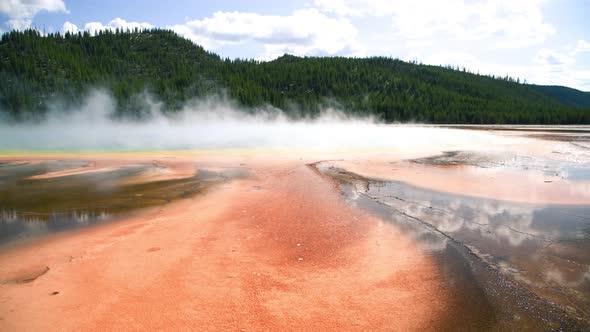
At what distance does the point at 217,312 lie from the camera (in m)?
4.75

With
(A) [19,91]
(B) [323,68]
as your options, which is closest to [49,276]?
(A) [19,91]

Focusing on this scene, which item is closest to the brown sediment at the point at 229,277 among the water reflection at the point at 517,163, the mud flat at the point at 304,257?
the mud flat at the point at 304,257

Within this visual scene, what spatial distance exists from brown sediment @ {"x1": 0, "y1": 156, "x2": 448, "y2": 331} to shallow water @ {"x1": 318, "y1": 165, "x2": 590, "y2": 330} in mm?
413

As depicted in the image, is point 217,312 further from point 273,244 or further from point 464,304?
point 464,304

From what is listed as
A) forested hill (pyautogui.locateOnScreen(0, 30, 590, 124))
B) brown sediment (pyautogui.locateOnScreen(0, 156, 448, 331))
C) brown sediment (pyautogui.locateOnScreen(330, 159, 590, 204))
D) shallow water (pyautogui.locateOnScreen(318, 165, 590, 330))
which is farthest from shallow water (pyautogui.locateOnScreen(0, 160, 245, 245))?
forested hill (pyautogui.locateOnScreen(0, 30, 590, 124))

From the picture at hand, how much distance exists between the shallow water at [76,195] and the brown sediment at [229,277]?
3.60 ft

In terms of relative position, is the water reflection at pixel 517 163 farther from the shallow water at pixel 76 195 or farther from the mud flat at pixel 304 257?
the shallow water at pixel 76 195

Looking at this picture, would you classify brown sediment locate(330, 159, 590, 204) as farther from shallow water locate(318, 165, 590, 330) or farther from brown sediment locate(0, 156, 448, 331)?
brown sediment locate(0, 156, 448, 331)

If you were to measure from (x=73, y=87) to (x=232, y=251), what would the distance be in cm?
7808

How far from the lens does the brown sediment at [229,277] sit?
461 centimetres

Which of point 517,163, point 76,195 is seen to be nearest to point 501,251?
point 76,195

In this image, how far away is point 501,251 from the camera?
256 inches

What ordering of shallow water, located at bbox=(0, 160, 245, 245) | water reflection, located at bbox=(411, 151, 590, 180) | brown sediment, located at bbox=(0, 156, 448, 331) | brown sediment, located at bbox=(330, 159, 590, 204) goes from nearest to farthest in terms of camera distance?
1. brown sediment, located at bbox=(0, 156, 448, 331)
2. shallow water, located at bbox=(0, 160, 245, 245)
3. brown sediment, located at bbox=(330, 159, 590, 204)
4. water reflection, located at bbox=(411, 151, 590, 180)

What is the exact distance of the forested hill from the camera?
235 feet
